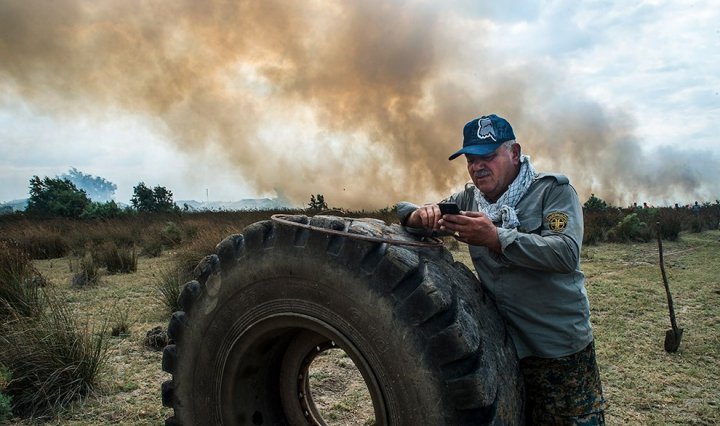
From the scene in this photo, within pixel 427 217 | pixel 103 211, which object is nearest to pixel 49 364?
pixel 427 217

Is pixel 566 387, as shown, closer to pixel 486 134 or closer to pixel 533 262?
pixel 533 262

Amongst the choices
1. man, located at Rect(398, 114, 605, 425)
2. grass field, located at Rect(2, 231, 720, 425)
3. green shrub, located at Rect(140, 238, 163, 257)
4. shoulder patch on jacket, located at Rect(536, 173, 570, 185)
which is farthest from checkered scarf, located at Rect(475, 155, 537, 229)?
green shrub, located at Rect(140, 238, 163, 257)

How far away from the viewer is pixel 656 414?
311 cm

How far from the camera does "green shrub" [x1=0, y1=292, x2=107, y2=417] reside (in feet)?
10.4

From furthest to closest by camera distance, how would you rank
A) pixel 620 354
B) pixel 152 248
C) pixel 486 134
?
pixel 152 248, pixel 620 354, pixel 486 134

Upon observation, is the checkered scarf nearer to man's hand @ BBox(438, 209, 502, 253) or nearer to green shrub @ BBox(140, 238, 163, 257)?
man's hand @ BBox(438, 209, 502, 253)

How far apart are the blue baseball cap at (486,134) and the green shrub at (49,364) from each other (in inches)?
122

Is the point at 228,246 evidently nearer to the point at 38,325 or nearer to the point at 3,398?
the point at 3,398

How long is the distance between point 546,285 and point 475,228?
48 cm

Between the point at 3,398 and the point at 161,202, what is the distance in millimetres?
29070

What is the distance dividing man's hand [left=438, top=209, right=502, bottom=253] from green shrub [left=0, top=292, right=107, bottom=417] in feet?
9.68

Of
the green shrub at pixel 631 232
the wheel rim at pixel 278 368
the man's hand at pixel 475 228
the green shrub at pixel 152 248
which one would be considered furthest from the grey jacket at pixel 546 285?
the green shrub at pixel 631 232

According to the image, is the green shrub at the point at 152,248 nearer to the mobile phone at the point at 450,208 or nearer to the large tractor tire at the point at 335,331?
the large tractor tire at the point at 335,331

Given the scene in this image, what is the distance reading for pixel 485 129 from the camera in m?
2.30
